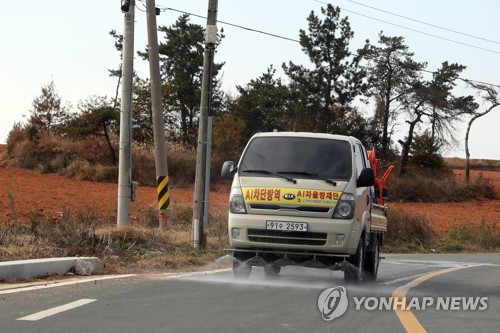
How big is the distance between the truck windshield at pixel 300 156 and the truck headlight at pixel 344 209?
0.48 metres

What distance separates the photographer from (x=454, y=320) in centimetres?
892

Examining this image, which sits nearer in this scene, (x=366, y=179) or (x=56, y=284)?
(x=56, y=284)

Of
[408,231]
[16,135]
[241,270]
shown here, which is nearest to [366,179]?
[241,270]

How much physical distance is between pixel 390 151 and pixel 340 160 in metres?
54.3

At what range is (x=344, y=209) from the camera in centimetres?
1163

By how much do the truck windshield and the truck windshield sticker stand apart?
0.40 m

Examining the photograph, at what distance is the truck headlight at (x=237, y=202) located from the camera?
467 inches

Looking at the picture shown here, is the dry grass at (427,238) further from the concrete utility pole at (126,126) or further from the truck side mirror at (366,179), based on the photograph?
the truck side mirror at (366,179)

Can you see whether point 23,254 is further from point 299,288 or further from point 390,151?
point 390,151

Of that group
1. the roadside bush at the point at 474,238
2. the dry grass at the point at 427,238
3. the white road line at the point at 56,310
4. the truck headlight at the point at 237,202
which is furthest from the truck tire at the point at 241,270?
the roadside bush at the point at 474,238

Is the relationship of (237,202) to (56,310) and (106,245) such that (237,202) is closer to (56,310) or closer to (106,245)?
(56,310)

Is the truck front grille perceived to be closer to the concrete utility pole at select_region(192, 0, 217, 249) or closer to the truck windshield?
the truck windshield

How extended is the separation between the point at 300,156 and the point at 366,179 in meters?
1.04

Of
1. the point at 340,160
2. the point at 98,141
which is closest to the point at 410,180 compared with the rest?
the point at 98,141
